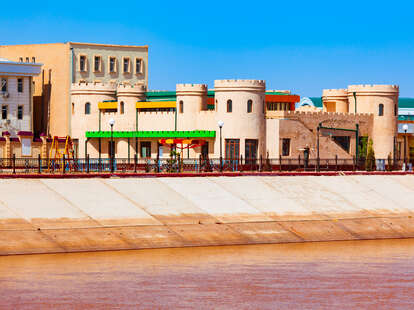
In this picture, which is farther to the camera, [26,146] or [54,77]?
[54,77]

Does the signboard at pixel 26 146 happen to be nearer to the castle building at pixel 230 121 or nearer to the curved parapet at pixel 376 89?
the castle building at pixel 230 121

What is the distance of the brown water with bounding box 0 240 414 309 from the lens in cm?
2562

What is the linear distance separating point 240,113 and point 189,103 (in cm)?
485

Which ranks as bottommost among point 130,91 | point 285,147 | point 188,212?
point 188,212

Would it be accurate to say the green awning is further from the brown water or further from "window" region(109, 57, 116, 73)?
the brown water

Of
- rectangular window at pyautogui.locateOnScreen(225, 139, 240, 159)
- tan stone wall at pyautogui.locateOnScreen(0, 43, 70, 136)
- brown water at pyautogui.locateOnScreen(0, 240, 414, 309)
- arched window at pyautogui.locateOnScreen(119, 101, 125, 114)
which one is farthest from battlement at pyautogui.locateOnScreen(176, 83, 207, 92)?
brown water at pyautogui.locateOnScreen(0, 240, 414, 309)

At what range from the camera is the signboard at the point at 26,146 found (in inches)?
2810

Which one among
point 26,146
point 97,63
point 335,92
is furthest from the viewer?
point 97,63

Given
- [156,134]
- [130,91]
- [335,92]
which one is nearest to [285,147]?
[156,134]

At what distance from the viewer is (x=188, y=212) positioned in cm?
4216

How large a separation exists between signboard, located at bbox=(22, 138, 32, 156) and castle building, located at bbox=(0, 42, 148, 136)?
9424 millimetres

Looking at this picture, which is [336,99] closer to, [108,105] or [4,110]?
[108,105]

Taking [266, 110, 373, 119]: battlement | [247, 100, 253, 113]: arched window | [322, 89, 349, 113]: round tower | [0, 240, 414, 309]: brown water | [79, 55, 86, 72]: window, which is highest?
[79, 55, 86, 72]: window

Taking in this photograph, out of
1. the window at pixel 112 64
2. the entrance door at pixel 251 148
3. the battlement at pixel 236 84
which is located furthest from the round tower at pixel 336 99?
the window at pixel 112 64
